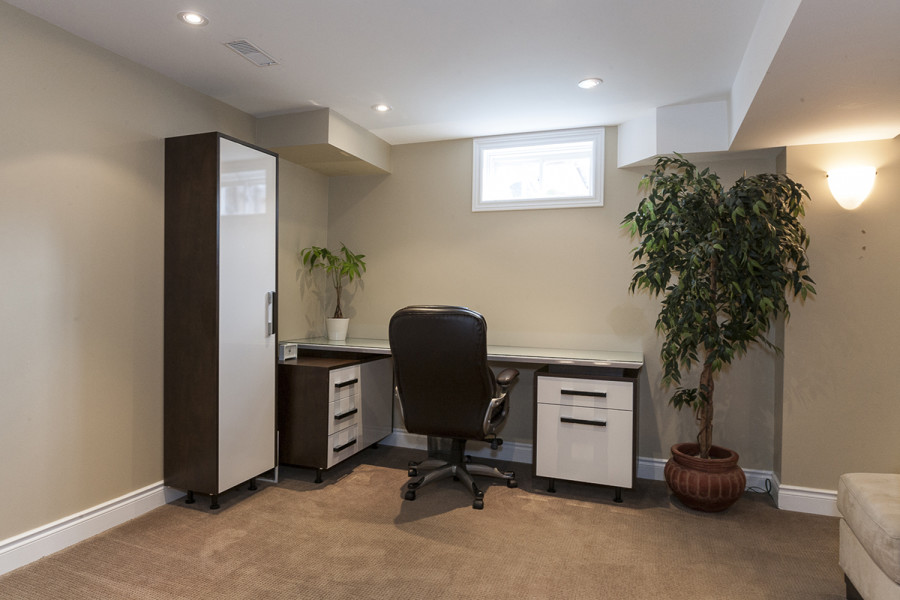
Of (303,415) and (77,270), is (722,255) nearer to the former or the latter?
(303,415)

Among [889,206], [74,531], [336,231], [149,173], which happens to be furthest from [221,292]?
[889,206]

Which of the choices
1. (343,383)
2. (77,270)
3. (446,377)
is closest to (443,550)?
(446,377)

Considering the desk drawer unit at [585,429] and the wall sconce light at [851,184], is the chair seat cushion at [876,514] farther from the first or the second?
the wall sconce light at [851,184]

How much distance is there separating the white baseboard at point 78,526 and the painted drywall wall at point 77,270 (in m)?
0.04

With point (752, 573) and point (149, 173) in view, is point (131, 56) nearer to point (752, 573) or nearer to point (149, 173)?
point (149, 173)

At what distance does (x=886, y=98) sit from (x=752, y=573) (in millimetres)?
2160

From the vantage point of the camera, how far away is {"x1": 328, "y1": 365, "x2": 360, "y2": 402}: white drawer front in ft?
10.8

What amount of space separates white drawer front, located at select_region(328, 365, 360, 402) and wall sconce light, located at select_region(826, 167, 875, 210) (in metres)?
3.08

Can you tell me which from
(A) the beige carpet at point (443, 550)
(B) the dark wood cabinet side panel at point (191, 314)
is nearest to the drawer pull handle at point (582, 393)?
(A) the beige carpet at point (443, 550)

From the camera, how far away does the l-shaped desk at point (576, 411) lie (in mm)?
3031

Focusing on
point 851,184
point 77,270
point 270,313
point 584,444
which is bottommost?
point 584,444

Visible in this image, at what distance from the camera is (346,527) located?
8.73 ft

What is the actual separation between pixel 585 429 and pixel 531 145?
2.11 m

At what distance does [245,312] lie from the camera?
9.80ft
